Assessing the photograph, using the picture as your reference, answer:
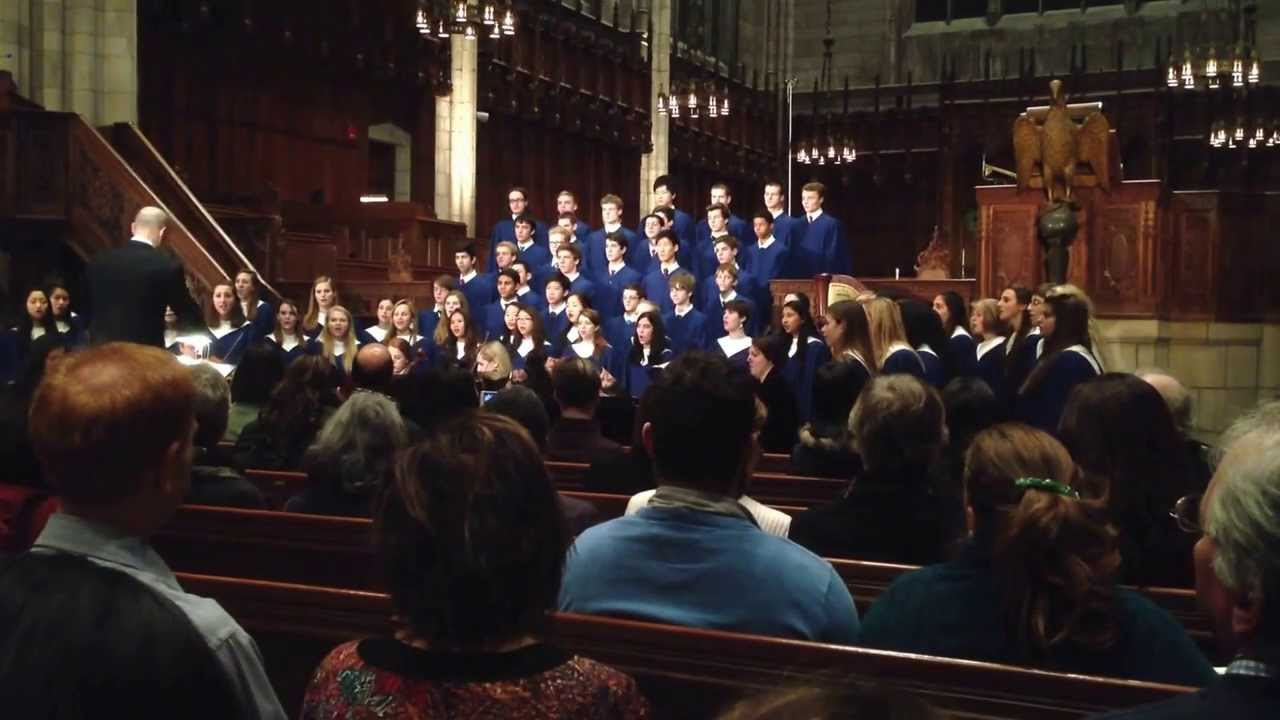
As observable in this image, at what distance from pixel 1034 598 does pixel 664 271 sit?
28.2ft

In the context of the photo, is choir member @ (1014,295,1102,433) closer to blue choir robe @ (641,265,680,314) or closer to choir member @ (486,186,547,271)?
blue choir robe @ (641,265,680,314)

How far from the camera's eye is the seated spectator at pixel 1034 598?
7.71ft

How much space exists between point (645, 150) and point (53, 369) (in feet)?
63.5

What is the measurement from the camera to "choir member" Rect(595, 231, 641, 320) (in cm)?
1114

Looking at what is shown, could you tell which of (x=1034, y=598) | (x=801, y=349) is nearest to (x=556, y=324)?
(x=801, y=349)

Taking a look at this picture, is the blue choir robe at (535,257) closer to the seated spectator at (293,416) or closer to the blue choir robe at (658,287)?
the blue choir robe at (658,287)

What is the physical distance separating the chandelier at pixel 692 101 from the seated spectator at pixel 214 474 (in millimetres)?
16882

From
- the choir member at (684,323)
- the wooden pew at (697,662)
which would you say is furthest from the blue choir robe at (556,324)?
the wooden pew at (697,662)

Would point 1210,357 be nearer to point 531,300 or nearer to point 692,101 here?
point 531,300

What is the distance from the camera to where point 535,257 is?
12.1m

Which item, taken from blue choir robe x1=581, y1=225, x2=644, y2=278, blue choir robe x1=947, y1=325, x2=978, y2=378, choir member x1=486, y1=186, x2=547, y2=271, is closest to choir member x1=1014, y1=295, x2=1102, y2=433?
blue choir robe x1=947, y1=325, x2=978, y2=378

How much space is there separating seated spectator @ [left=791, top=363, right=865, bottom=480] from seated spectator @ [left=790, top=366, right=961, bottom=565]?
133 centimetres

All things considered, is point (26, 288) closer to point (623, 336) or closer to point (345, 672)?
point (623, 336)

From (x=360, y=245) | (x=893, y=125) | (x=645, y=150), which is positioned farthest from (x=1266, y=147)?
(x=360, y=245)
